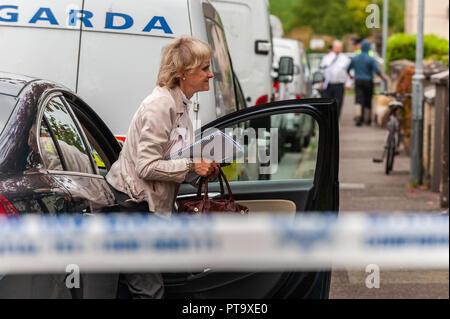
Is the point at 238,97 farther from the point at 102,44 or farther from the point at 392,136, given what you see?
the point at 392,136

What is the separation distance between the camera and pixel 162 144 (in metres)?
4.17

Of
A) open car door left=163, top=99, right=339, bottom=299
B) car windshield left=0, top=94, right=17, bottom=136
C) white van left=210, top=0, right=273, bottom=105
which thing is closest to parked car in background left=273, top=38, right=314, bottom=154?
white van left=210, top=0, right=273, bottom=105

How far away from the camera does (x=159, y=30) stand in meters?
6.70

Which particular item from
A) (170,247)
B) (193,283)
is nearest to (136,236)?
(170,247)

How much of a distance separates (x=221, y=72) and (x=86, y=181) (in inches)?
145

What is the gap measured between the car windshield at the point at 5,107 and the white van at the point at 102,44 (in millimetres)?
2988

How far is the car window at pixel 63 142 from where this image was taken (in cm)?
372

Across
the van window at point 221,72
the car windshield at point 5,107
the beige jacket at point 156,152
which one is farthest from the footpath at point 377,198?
the car windshield at point 5,107

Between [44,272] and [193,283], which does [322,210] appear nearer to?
[193,283]

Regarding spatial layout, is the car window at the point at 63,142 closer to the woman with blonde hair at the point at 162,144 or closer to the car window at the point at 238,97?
the woman with blonde hair at the point at 162,144

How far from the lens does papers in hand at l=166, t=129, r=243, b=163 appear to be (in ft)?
13.4

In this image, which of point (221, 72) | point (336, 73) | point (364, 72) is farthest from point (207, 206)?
point (364, 72)

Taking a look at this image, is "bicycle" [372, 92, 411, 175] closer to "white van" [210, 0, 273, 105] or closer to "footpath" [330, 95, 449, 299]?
"footpath" [330, 95, 449, 299]

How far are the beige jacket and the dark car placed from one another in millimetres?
122
